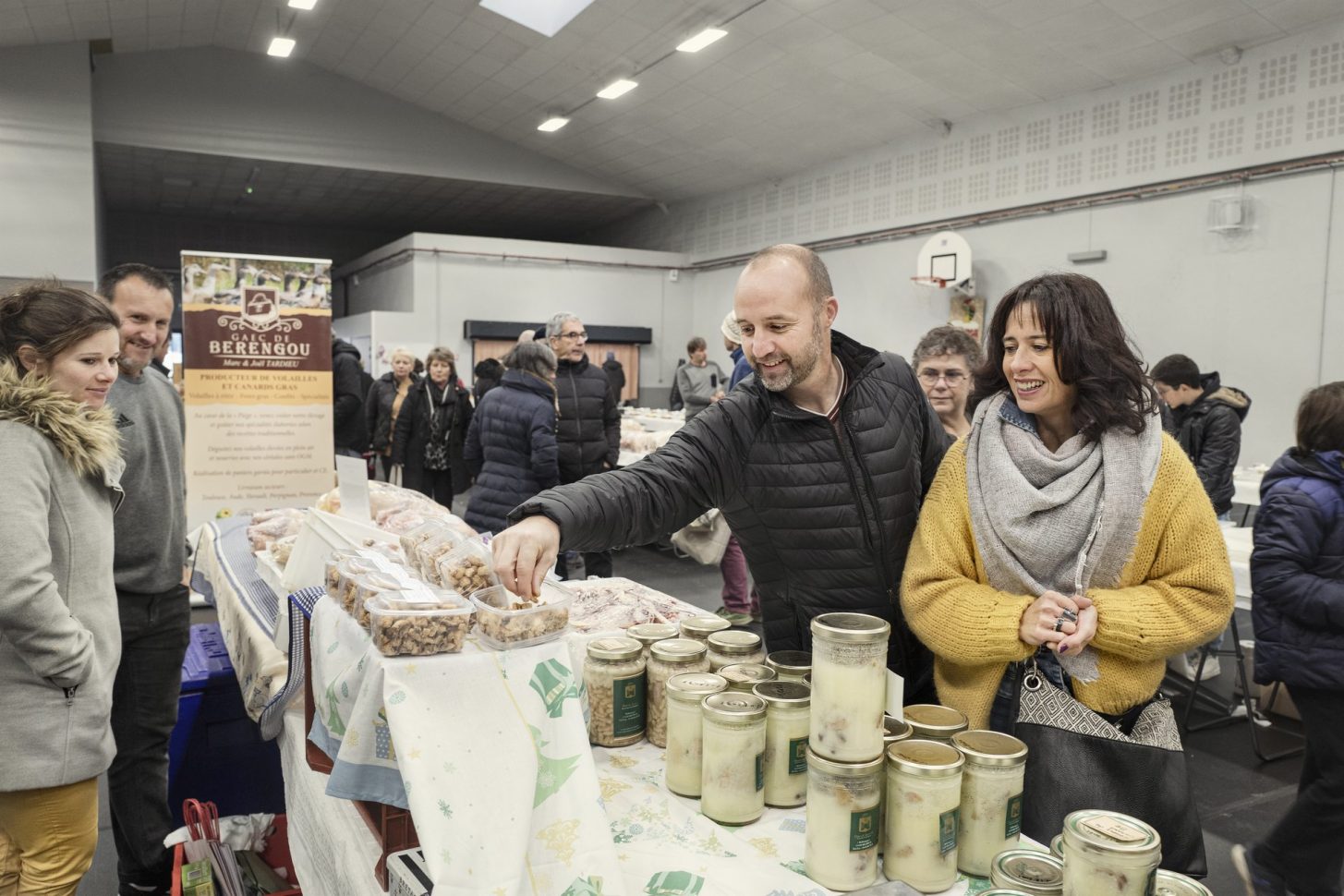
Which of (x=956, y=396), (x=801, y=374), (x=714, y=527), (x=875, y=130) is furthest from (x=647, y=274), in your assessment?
(x=801, y=374)

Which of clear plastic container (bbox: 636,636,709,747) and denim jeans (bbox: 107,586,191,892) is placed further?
Answer: denim jeans (bbox: 107,586,191,892)

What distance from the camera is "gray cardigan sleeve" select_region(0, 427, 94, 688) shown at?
1633mm

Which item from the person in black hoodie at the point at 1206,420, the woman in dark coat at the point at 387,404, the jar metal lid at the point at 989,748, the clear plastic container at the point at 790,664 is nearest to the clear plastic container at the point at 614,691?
the clear plastic container at the point at 790,664

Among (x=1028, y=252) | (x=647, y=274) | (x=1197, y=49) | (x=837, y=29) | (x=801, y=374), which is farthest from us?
(x=647, y=274)

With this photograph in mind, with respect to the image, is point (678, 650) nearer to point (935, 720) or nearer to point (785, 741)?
point (785, 741)

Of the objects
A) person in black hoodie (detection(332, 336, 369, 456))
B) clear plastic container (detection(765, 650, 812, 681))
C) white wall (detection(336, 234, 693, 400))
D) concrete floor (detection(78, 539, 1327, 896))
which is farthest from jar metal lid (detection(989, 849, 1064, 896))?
white wall (detection(336, 234, 693, 400))

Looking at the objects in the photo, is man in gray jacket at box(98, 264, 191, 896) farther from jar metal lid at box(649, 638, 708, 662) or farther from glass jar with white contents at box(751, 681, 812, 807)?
glass jar with white contents at box(751, 681, 812, 807)

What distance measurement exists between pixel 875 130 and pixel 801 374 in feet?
32.6

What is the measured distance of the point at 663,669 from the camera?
164 centimetres

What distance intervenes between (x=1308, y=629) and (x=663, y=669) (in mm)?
2008

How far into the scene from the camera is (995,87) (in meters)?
9.00

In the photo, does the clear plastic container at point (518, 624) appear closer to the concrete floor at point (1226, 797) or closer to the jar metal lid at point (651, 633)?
the jar metal lid at point (651, 633)

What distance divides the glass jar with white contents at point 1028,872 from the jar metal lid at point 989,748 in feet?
0.39

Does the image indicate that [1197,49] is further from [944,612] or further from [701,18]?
[944,612]
